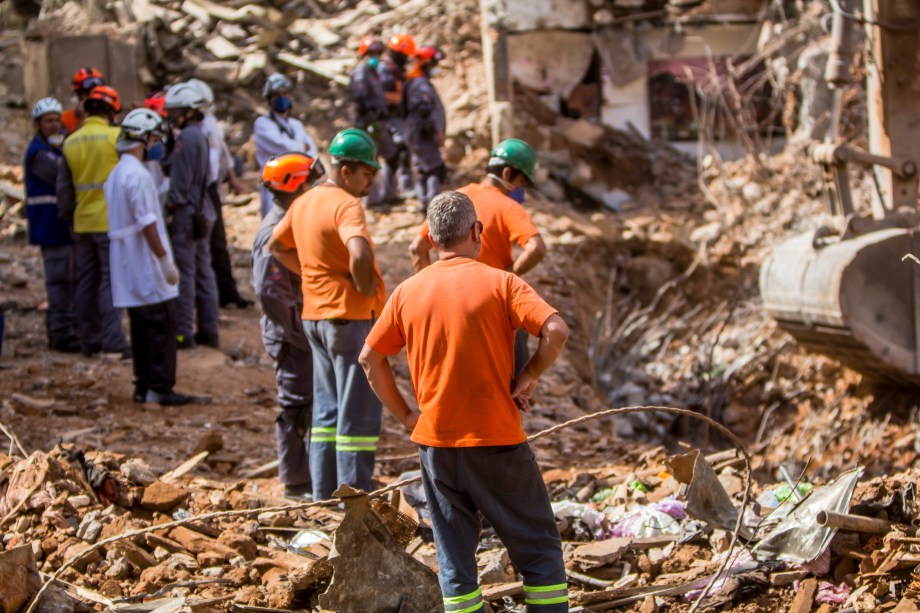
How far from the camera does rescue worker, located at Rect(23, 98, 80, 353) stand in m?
8.64

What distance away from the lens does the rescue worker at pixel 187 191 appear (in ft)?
27.0

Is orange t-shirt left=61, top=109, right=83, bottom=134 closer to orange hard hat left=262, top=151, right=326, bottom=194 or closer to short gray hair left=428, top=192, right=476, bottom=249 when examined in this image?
orange hard hat left=262, top=151, right=326, bottom=194

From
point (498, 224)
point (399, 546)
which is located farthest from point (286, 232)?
point (399, 546)

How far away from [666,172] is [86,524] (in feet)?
37.4

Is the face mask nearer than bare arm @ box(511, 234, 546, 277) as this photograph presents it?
No

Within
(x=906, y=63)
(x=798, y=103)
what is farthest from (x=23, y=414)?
(x=798, y=103)

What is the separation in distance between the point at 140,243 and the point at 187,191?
4.09 ft

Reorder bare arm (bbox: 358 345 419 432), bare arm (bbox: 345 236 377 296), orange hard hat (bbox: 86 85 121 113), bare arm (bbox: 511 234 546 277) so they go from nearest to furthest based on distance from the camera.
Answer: bare arm (bbox: 358 345 419 432), bare arm (bbox: 345 236 377 296), bare arm (bbox: 511 234 546 277), orange hard hat (bbox: 86 85 121 113)

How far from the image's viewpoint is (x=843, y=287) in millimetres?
8438

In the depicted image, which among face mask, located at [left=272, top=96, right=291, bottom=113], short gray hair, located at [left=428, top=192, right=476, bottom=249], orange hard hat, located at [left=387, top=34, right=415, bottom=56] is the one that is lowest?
short gray hair, located at [left=428, top=192, right=476, bottom=249]

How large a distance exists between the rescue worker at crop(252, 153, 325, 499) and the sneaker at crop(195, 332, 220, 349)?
3.01 metres

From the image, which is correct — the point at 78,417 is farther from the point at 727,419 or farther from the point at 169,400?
the point at 727,419

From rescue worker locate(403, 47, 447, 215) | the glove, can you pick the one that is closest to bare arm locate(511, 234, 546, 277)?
the glove

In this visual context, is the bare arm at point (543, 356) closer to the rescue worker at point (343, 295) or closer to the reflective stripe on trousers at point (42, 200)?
the rescue worker at point (343, 295)
